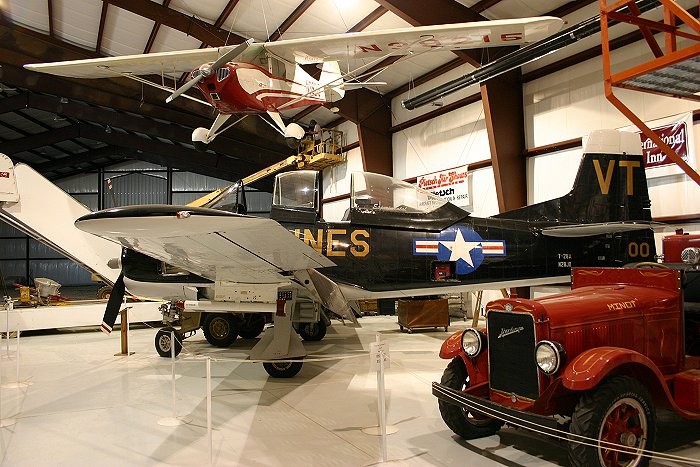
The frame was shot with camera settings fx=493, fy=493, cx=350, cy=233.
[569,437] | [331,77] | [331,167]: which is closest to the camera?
[569,437]

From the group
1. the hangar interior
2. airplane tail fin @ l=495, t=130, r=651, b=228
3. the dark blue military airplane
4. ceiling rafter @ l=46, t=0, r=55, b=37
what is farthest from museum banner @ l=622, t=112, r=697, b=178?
ceiling rafter @ l=46, t=0, r=55, b=37

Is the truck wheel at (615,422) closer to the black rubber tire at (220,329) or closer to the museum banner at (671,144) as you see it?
the museum banner at (671,144)

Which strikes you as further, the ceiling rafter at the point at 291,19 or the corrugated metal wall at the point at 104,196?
the corrugated metal wall at the point at 104,196

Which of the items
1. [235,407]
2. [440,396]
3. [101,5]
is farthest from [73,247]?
[101,5]

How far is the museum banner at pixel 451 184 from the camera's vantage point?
1268 centimetres

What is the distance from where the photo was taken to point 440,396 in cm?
353

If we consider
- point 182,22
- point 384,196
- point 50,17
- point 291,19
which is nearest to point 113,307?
point 384,196

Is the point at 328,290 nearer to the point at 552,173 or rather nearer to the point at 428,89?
the point at 552,173

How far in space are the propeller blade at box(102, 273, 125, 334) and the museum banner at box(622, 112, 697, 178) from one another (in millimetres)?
8285

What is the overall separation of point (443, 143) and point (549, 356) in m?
11.2

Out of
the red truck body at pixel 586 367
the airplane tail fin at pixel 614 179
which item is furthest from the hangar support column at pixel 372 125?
the red truck body at pixel 586 367

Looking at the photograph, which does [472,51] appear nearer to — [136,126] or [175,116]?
[175,116]

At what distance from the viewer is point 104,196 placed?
31.1 metres

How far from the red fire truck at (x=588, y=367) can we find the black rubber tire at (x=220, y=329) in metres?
5.48
